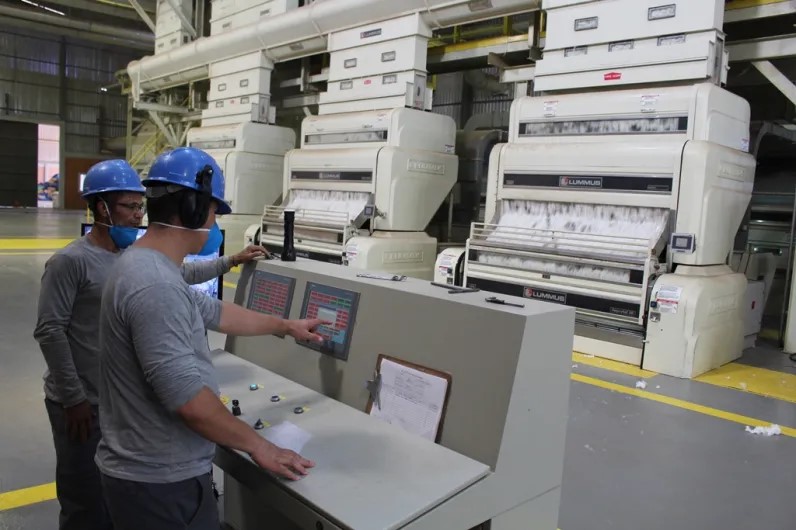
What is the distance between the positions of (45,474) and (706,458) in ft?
10.3

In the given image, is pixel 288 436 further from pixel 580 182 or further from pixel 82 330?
pixel 580 182

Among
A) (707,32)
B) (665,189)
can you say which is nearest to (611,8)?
(707,32)

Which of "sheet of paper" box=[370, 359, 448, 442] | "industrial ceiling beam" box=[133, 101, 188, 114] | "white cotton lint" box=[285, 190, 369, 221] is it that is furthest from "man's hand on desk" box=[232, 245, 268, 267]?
"industrial ceiling beam" box=[133, 101, 188, 114]

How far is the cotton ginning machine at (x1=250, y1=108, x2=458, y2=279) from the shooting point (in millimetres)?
6723

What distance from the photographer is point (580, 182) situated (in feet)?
17.2

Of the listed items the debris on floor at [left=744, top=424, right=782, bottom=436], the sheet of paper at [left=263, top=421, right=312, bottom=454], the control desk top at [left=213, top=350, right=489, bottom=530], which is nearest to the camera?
the control desk top at [left=213, top=350, right=489, bottom=530]

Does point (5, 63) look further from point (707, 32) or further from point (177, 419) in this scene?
point (177, 419)

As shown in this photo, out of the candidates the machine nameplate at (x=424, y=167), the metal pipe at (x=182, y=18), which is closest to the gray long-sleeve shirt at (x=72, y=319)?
the machine nameplate at (x=424, y=167)

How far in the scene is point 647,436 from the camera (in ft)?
11.3

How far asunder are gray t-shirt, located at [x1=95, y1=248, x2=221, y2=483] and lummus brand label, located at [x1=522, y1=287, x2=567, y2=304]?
381 centimetres

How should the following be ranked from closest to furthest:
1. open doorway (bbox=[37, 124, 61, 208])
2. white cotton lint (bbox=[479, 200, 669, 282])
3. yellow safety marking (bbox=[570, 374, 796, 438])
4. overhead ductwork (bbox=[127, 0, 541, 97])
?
yellow safety marking (bbox=[570, 374, 796, 438]), white cotton lint (bbox=[479, 200, 669, 282]), overhead ductwork (bbox=[127, 0, 541, 97]), open doorway (bbox=[37, 124, 61, 208])

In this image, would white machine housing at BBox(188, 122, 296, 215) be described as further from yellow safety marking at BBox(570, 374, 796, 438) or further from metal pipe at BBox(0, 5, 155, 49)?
metal pipe at BBox(0, 5, 155, 49)

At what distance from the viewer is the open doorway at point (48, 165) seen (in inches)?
923

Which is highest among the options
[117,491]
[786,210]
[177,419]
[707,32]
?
[707,32]
